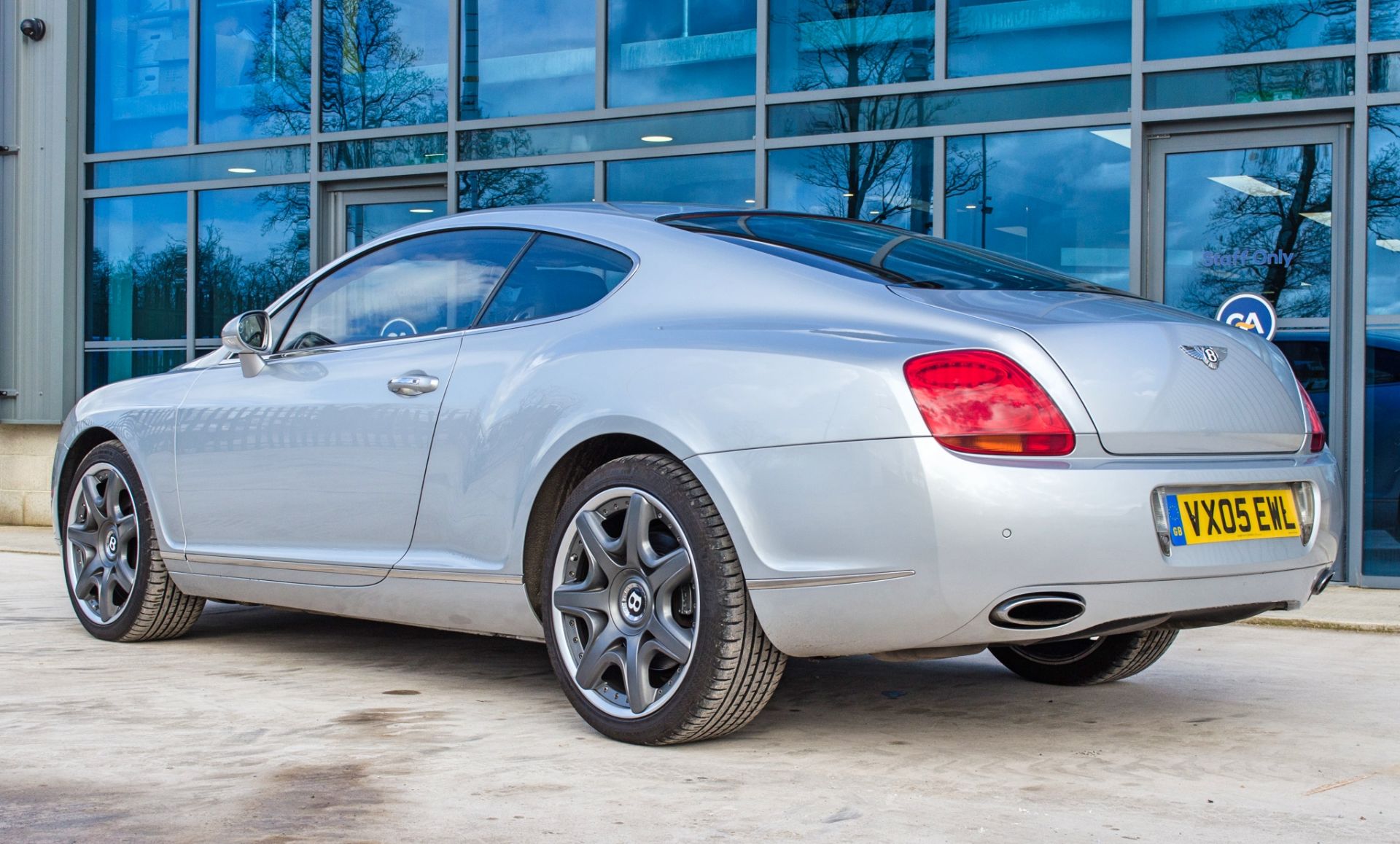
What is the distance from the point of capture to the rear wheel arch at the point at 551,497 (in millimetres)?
4172

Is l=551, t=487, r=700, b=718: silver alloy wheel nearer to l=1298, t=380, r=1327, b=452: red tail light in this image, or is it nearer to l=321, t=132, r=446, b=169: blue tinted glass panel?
l=1298, t=380, r=1327, b=452: red tail light

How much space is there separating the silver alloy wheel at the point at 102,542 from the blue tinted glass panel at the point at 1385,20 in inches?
260

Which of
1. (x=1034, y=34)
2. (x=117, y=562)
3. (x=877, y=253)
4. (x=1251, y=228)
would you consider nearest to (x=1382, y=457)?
(x=1251, y=228)

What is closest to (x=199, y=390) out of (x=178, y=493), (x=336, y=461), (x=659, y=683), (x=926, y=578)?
(x=178, y=493)

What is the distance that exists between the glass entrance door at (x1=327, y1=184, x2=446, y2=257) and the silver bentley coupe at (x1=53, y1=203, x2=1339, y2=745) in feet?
21.4

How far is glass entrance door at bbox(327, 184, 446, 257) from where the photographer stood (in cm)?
1159

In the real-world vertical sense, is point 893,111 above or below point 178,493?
above

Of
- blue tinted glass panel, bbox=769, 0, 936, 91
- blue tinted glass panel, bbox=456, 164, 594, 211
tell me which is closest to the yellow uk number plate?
blue tinted glass panel, bbox=769, 0, 936, 91

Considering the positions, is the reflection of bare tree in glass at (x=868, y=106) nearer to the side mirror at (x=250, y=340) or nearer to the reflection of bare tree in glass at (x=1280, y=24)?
the reflection of bare tree in glass at (x=1280, y=24)

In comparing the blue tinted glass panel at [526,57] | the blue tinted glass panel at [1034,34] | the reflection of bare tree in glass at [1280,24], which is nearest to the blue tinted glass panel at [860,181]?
the blue tinted glass panel at [1034,34]

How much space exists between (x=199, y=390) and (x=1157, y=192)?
558 centimetres

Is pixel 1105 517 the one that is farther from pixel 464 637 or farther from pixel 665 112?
pixel 665 112

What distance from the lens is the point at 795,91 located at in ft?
32.5

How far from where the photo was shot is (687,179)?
10.3 m
